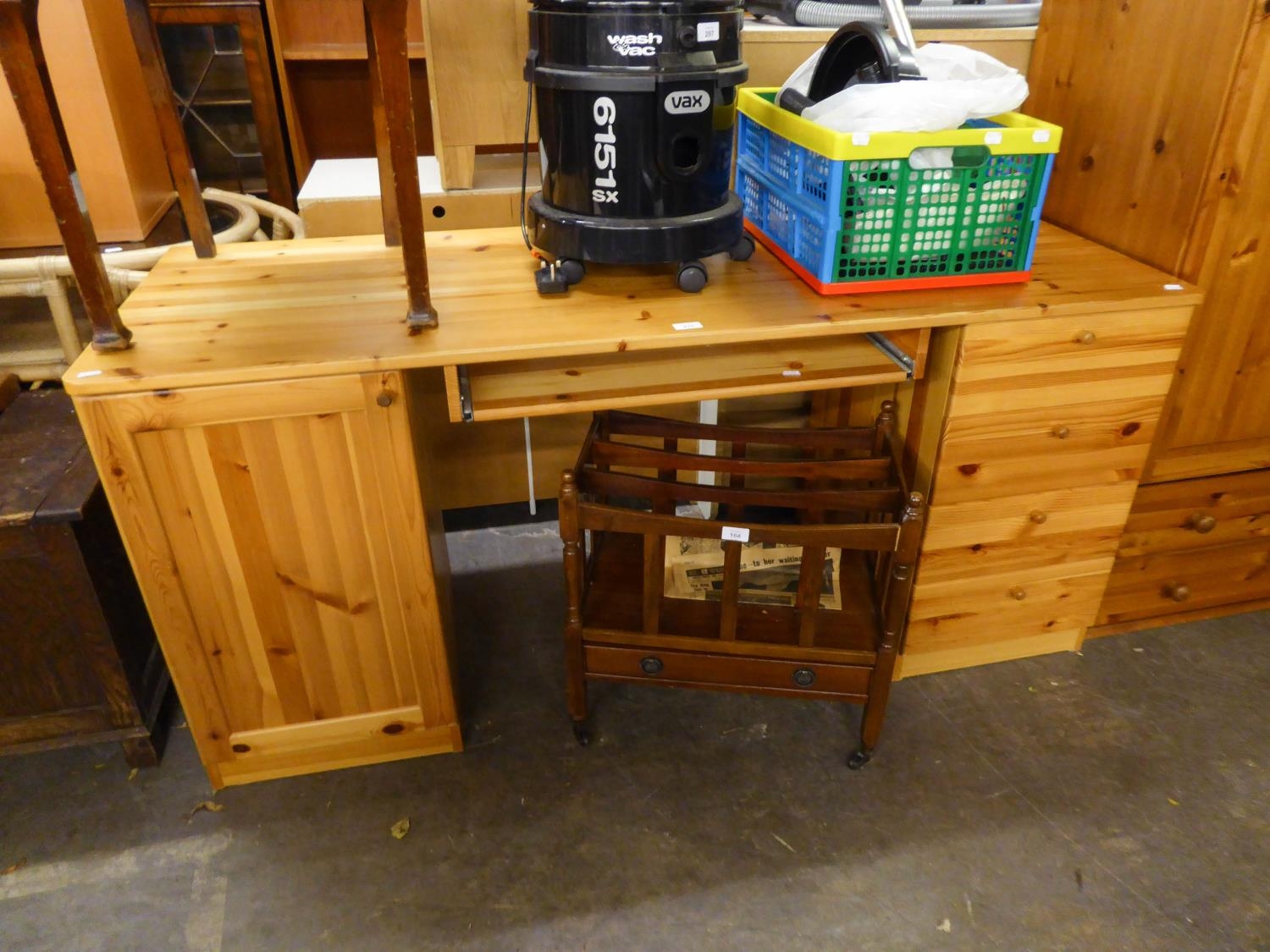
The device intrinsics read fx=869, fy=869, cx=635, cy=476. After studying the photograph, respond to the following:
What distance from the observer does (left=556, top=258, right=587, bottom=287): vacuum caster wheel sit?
1.35 m

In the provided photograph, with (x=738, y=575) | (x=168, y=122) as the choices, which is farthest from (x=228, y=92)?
(x=738, y=575)

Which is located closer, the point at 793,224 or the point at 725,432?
the point at 793,224

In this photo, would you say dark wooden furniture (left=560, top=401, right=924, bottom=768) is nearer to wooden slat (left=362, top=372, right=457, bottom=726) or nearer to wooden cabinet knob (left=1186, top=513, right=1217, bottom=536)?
wooden slat (left=362, top=372, right=457, bottom=726)

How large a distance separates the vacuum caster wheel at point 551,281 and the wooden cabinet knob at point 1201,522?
1.34 meters

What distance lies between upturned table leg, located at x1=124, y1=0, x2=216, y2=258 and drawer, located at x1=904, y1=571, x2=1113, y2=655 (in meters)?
1.42

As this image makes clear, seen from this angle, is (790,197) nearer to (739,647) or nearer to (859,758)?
(739,647)

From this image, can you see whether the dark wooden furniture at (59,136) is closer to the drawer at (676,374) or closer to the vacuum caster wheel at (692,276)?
the drawer at (676,374)

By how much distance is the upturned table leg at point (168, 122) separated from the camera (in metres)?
1.36

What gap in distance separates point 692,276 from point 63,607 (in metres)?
1.13

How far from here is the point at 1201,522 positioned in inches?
68.2

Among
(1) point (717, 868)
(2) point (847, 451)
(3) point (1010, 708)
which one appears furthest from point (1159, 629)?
(1) point (717, 868)

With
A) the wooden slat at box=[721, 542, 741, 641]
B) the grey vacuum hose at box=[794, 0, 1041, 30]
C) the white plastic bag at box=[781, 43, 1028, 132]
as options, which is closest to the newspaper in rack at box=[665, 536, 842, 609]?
the wooden slat at box=[721, 542, 741, 641]

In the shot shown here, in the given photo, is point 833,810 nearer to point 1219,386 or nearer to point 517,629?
point 517,629

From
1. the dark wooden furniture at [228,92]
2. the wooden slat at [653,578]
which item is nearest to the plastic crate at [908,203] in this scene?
the wooden slat at [653,578]
